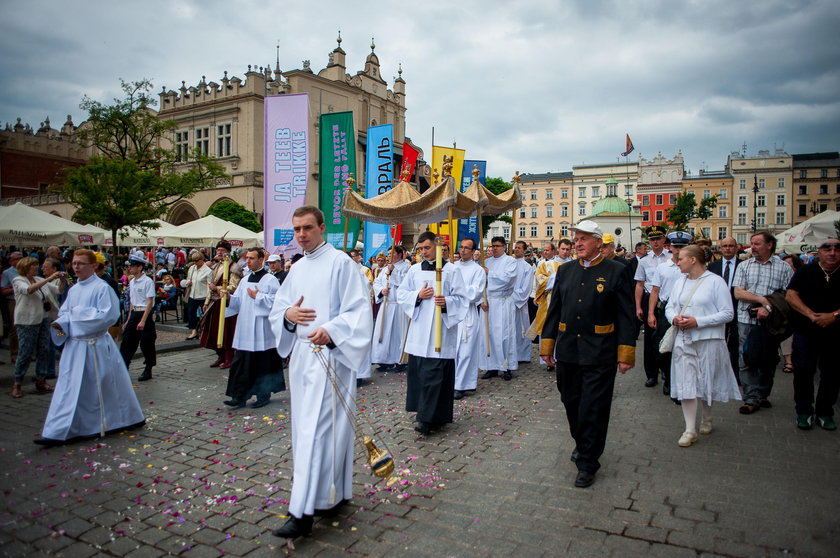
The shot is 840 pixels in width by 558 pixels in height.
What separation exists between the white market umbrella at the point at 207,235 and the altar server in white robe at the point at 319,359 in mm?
15200

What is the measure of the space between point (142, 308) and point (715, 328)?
785 centimetres

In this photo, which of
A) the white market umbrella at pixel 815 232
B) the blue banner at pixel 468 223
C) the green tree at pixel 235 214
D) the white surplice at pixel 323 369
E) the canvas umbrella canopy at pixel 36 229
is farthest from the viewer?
the green tree at pixel 235 214

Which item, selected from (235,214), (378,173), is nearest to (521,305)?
(378,173)

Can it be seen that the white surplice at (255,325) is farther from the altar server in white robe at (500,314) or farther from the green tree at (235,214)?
the green tree at (235,214)

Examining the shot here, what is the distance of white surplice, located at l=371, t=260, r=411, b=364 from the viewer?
31.2 feet

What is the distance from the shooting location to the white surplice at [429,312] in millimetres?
6070

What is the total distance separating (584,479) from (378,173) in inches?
348

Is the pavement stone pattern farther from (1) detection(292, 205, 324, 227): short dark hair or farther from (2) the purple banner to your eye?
(2) the purple banner

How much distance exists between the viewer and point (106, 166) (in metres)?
16.4

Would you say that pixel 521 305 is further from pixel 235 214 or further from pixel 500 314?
pixel 235 214

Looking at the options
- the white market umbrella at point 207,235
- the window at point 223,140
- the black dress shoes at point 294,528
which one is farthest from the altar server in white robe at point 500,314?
the window at point 223,140

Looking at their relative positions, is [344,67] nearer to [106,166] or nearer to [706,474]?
[106,166]

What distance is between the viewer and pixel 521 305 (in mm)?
9719

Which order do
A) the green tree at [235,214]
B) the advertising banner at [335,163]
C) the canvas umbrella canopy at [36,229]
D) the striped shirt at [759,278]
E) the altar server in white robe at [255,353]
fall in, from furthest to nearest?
the green tree at [235,214]
the canvas umbrella canopy at [36,229]
the advertising banner at [335,163]
the altar server in white robe at [255,353]
the striped shirt at [759,278]
